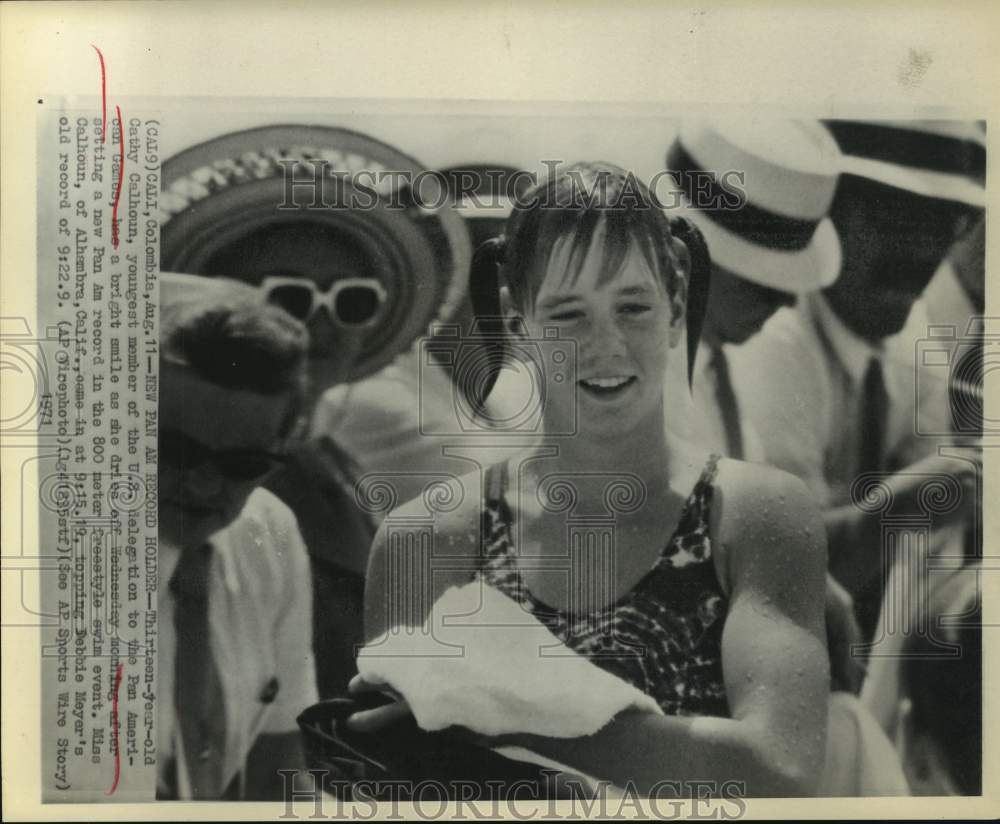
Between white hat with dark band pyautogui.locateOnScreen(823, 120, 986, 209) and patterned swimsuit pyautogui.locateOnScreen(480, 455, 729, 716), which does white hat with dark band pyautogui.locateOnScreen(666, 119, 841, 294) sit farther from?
patterned swimsuit pyautogui.locateOnScreen(480, 455, 729, 716)

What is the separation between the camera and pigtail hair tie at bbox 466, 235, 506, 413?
182 cm

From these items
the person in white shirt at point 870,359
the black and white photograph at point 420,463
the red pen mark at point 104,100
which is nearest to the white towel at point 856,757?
the black and white photograph at point 420,463

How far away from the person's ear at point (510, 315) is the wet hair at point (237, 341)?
1.12ft

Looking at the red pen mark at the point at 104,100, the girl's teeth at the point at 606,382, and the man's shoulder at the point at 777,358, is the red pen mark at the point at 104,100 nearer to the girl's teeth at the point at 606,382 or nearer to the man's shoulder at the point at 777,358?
the girl's teeth at the point at 606,382

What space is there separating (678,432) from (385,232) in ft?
2.01

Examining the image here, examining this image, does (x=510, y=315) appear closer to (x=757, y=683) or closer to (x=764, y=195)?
(x=764, y=195)

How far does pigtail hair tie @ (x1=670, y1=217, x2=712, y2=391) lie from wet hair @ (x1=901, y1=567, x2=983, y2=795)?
0.60 meters

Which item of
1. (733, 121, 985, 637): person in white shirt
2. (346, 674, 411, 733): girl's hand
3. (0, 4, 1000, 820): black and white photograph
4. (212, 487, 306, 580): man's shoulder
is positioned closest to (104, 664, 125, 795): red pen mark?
(0, 4, 1000, 820): black and white photograph

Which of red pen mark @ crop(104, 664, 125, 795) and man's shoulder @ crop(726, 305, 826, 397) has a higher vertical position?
man's shoulder @ crop(726, 305, 826, 397)

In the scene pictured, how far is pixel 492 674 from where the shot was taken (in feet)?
5.91

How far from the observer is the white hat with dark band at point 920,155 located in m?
1.84

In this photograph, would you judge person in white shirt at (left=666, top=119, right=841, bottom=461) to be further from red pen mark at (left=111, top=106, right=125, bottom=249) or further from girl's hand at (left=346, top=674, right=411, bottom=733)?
red pen mark at (left=111, top=106, right=125, bottom=249)

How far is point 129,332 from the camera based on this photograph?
1812 millimetres

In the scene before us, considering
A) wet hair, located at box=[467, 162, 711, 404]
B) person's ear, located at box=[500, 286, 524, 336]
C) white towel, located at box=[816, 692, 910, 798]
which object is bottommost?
white towel, located at box=[816, 692, 910, 798]
